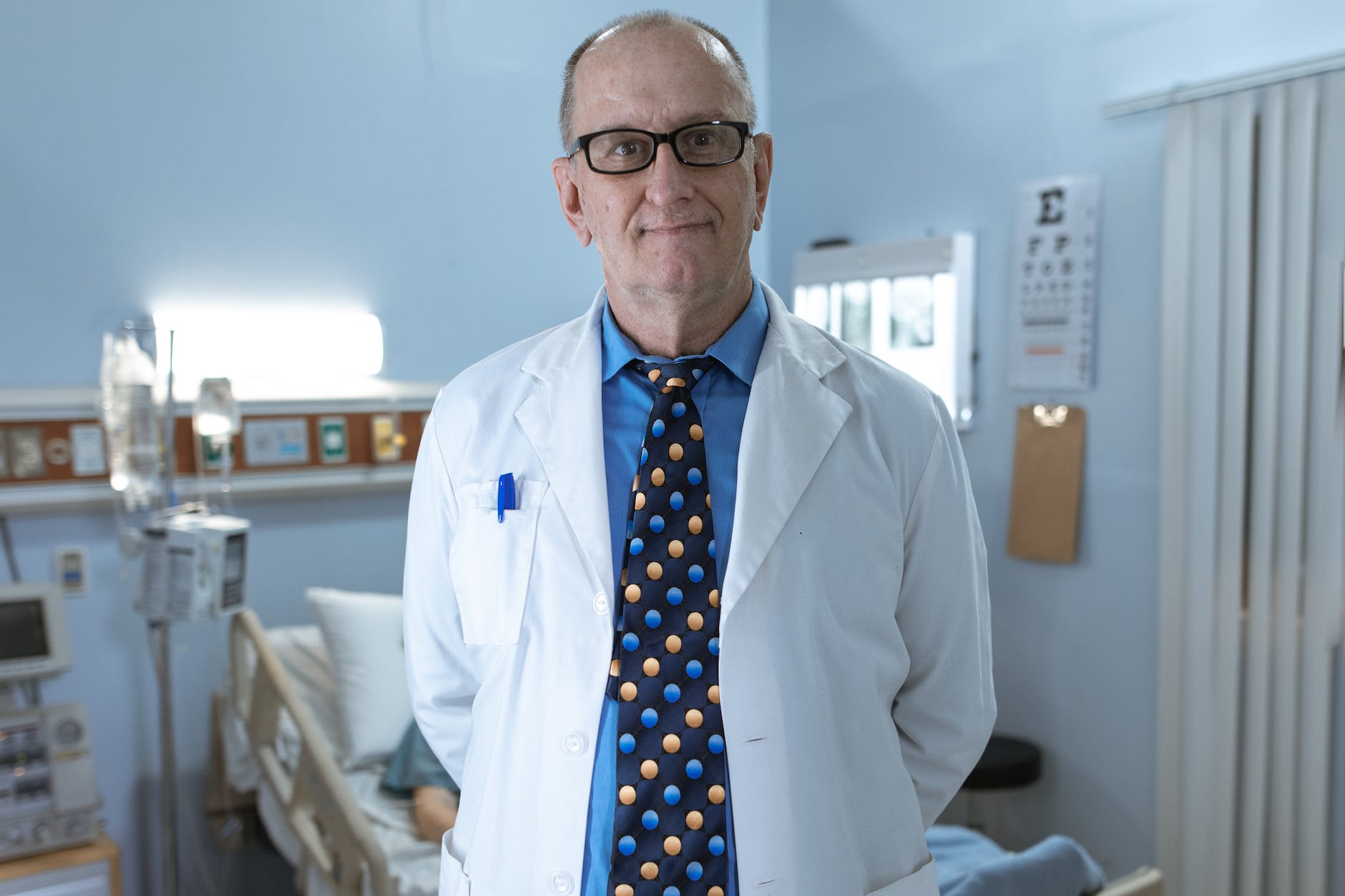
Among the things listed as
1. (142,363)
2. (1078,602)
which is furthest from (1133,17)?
(142,363)

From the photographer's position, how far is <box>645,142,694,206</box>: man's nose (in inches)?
47.2

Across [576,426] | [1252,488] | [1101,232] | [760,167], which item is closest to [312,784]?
[576,426]

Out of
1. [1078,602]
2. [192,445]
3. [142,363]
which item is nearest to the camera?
[142,363]

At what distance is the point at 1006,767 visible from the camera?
9.87ft

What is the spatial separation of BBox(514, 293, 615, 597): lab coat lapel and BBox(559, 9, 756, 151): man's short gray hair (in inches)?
9.5

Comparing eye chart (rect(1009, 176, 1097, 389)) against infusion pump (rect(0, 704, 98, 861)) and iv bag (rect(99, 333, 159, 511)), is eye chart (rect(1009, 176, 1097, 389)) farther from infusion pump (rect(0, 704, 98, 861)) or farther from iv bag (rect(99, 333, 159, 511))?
infusion pump (rect(0, 704, 98, 861))

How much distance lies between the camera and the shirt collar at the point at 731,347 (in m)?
1.30

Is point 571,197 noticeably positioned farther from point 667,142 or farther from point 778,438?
point 778,438

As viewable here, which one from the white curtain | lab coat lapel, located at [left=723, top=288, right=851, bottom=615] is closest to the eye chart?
the white curtain

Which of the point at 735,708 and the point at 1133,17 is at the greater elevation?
the point at 1133,17

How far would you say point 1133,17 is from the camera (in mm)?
2979

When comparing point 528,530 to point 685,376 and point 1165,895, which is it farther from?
point 1165,895

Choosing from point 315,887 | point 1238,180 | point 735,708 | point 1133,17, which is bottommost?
point 315,887

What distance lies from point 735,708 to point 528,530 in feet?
1.04
